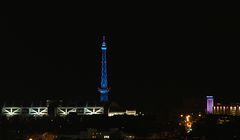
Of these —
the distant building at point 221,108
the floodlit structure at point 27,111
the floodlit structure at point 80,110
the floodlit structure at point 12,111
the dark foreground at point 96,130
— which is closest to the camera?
the dark foreground at point 96,130

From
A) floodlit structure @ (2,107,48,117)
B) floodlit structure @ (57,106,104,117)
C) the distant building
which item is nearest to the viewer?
floodlit structure @ (2,107,48,117)

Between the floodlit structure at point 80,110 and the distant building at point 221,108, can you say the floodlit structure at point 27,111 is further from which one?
the distant building at point 221,108

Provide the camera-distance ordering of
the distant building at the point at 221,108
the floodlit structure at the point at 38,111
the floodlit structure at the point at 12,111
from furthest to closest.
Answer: the distant building at the point at 221,108
the floodlit structure at the point at 38,111
the floodlit structure at the point at 12,111

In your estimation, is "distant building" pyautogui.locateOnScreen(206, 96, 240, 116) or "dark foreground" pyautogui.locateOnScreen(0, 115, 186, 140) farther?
"distant building" pyautogui.locateOnScreen(206, 96, 240, 116)

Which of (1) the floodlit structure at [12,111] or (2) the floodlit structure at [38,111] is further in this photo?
(2) the floodlit structure at [38,111]

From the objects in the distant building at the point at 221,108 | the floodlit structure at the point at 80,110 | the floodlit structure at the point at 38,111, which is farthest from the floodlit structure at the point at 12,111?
the distant building at the point at 221,108

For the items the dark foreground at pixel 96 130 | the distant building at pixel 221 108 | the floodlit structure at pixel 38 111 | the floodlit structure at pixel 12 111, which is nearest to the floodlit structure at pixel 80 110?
the floodlit structure at pixel 38 111

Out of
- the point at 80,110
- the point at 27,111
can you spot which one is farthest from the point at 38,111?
the point at 80,110

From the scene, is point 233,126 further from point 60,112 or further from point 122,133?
point 60,112

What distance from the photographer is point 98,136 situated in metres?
25.3

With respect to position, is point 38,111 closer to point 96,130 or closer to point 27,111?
point 27,111

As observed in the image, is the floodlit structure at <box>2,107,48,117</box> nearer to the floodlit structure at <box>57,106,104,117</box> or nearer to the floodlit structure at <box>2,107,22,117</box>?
the floodlit structure at <box>2,107,22,117</box>

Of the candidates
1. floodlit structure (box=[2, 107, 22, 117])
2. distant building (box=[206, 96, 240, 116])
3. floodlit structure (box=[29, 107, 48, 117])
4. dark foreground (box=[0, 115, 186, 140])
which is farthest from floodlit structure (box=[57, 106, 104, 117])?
dark foreground (box=[0, 115, 186, 140])

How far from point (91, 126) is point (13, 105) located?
1433 centimetres
